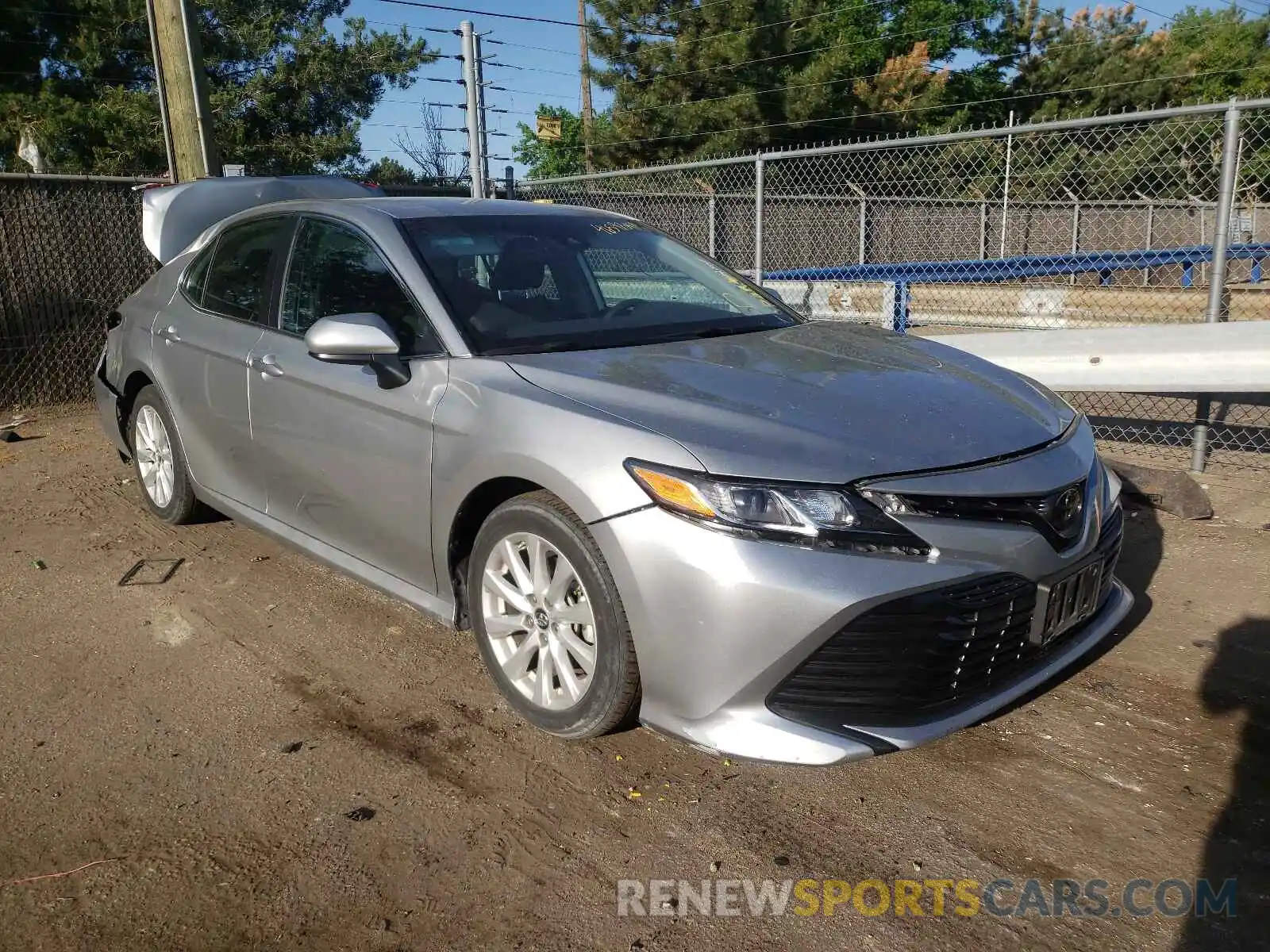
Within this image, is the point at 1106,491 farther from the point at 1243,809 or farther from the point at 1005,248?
the point at 1005,248

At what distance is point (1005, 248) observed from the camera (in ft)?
51.7

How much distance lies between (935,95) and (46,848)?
39942 millimetres

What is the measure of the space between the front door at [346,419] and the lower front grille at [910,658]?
1389 mm

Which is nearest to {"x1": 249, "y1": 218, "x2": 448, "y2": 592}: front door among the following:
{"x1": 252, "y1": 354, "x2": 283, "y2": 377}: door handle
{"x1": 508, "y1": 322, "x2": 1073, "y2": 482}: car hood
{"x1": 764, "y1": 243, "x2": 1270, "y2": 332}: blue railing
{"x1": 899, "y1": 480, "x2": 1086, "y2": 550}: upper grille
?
{"x1": 252, "y1": 354, "x2": 283, "y2": 377}: door handle

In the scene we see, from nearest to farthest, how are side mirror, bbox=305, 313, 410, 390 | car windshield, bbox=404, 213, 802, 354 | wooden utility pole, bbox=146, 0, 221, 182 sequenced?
side mirror, bbox=305, 313, 410, 390, car windshield, bbox=404, 213, 802, 354, wooden utility pole, bbox=146, 0, 221, 182

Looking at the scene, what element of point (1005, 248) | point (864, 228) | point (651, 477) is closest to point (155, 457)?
point (651, 477)

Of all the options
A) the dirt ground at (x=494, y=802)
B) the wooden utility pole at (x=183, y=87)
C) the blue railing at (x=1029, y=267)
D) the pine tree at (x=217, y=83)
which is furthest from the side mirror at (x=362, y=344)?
the pine tree at (x=217, y=83)

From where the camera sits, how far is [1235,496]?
213 inches

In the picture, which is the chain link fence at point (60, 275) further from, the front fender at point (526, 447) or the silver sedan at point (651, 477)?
the front fender at point (526, 447)

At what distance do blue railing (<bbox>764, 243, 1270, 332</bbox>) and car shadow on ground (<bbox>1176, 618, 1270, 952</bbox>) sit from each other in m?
5.29

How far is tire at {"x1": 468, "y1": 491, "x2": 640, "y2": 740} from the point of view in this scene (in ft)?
9.11

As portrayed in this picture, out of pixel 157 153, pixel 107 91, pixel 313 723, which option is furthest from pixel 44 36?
pixel 313 723

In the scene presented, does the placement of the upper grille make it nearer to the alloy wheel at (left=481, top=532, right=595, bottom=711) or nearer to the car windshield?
the alloy wheel at (left=481, top=532, right=595, bottom=711)

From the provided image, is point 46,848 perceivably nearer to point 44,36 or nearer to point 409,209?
point 409,209
